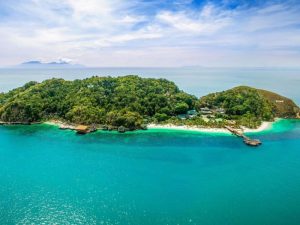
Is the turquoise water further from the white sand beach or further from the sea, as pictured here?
the white sand beach

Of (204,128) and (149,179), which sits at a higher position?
(204,128)

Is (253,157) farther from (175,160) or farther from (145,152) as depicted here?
(145,152)

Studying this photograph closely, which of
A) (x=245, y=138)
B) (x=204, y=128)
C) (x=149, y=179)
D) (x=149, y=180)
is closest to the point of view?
(x=149, y=180)

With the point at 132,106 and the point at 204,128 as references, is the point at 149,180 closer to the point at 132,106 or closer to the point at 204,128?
the point at 204,128

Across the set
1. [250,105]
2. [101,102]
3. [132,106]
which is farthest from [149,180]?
[250,105]

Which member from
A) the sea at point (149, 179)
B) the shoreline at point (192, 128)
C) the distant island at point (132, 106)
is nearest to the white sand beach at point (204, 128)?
the shoreline at point (192, 128)

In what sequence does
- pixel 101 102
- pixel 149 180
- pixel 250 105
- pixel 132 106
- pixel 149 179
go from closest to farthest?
pixel 149 180
pixel 149 179
pixel 132 106
pixel 101 102
pixel 250 105

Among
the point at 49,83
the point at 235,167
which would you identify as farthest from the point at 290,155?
the point at 49,83
